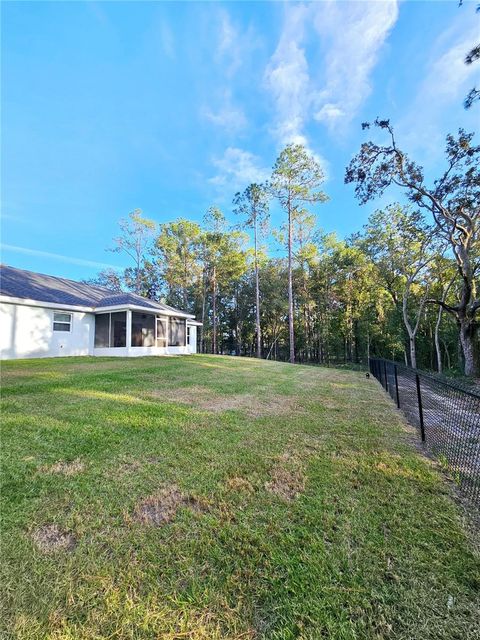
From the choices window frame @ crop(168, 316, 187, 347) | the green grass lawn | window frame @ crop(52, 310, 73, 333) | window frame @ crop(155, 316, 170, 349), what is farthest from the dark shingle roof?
the green grass lawn

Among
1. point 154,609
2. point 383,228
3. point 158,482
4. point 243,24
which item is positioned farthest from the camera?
point 383,228

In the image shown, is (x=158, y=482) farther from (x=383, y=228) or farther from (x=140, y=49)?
(x=383, y=228)

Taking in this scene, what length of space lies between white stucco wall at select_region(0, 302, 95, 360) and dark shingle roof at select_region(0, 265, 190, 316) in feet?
1.60

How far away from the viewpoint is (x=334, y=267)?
23.4 meters

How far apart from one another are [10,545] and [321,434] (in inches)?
117

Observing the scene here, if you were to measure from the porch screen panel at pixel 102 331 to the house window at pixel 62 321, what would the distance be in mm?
1157

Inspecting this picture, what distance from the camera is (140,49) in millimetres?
Answer: 8062

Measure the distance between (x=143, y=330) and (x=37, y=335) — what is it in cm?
398

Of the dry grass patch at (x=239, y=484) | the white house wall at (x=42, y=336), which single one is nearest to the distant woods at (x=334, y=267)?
the white house wall at (x=42, y=336)

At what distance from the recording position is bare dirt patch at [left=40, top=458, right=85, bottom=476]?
7.43 ft

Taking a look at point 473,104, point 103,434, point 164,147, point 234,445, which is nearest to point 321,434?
point 234,445

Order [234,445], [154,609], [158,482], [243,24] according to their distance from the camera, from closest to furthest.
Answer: [154,609], [158,482], [234,445], [243,24]

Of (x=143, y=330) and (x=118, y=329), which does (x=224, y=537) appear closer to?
(x=118, y=329)

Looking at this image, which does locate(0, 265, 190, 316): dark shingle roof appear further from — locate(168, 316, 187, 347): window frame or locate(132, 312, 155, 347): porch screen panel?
locate(168, 316, 187, 347): window frame
